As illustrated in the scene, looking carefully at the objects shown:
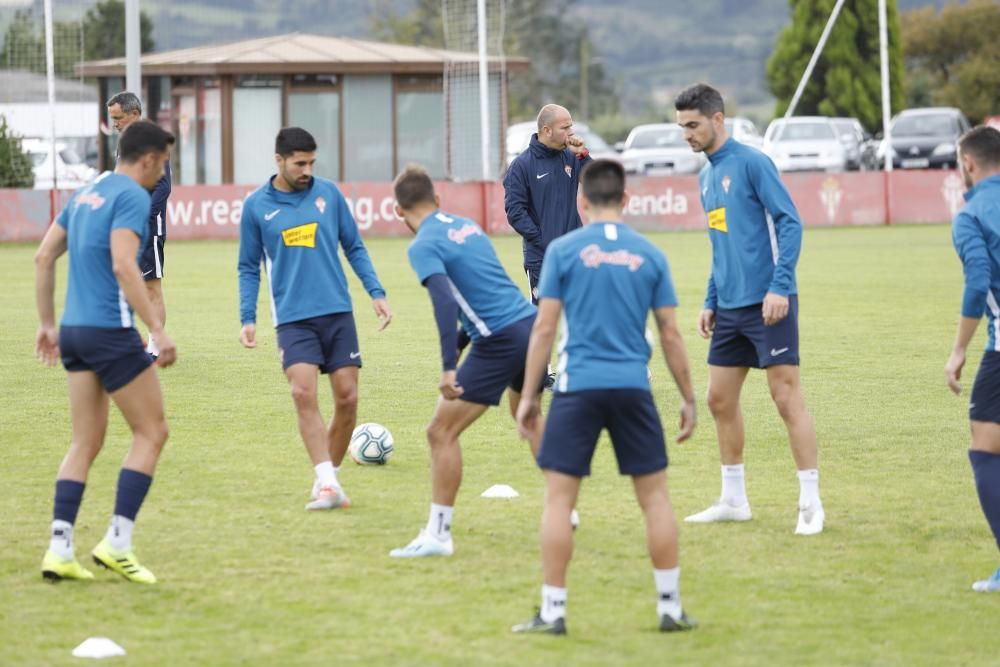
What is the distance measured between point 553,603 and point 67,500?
2.36m

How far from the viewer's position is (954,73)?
76.1 m

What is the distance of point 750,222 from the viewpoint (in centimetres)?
834

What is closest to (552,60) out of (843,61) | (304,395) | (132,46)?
(843,61)

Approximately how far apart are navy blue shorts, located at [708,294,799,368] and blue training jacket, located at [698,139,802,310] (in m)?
0.07

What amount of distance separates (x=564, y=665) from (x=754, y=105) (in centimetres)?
19133

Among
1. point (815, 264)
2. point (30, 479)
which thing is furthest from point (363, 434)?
point (815, 264)

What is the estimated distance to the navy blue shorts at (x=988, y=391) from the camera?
23.2ft

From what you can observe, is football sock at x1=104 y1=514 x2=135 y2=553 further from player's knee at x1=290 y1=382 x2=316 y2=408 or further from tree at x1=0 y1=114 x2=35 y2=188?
tree at x1=0 y1=114 x2=35 y2=188

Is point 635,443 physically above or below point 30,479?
above

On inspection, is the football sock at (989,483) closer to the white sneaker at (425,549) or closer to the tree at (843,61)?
the white sneaker at (425,549)

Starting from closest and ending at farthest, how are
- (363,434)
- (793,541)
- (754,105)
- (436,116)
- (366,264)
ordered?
(793,541) < (366,264) < (363,434) < (436,116) < (754,105)

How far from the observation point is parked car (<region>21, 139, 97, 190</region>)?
42000 mm

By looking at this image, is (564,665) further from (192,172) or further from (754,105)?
(754,105)

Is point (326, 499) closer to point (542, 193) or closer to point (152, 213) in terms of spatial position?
point (542, 193)
